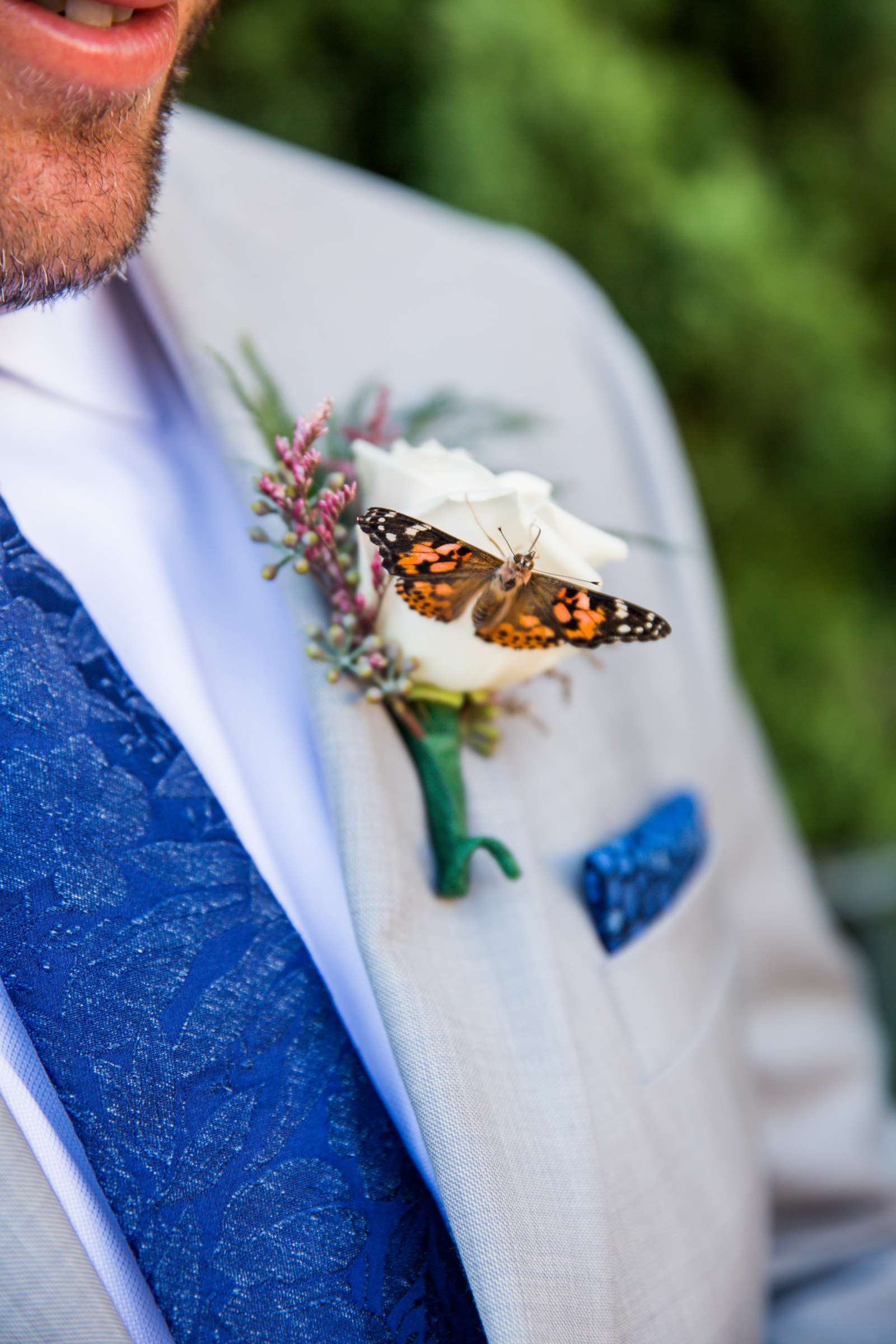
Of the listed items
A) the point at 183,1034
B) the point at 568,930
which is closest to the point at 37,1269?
the point at 183,1034

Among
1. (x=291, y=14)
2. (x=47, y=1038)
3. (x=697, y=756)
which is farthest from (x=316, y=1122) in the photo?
(x=291, y=14)

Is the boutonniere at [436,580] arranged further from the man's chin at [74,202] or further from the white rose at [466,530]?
the man's chin at [74,202]

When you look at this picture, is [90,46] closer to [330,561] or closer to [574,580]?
[330,561]

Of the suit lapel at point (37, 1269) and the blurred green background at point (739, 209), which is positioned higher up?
the blurred green background at point (739, 209)

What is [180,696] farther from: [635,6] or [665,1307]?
[635,6]

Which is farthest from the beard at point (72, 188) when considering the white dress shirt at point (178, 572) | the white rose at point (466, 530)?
the white rose at point (466, 530)

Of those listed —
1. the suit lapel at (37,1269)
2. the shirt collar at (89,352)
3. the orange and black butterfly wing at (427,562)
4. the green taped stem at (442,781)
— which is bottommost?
the suit lapel at (37,1269)

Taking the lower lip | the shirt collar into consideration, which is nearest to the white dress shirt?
the shirt collar

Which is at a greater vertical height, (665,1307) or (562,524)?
(562,524)

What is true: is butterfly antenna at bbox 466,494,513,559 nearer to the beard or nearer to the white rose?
the white rose
